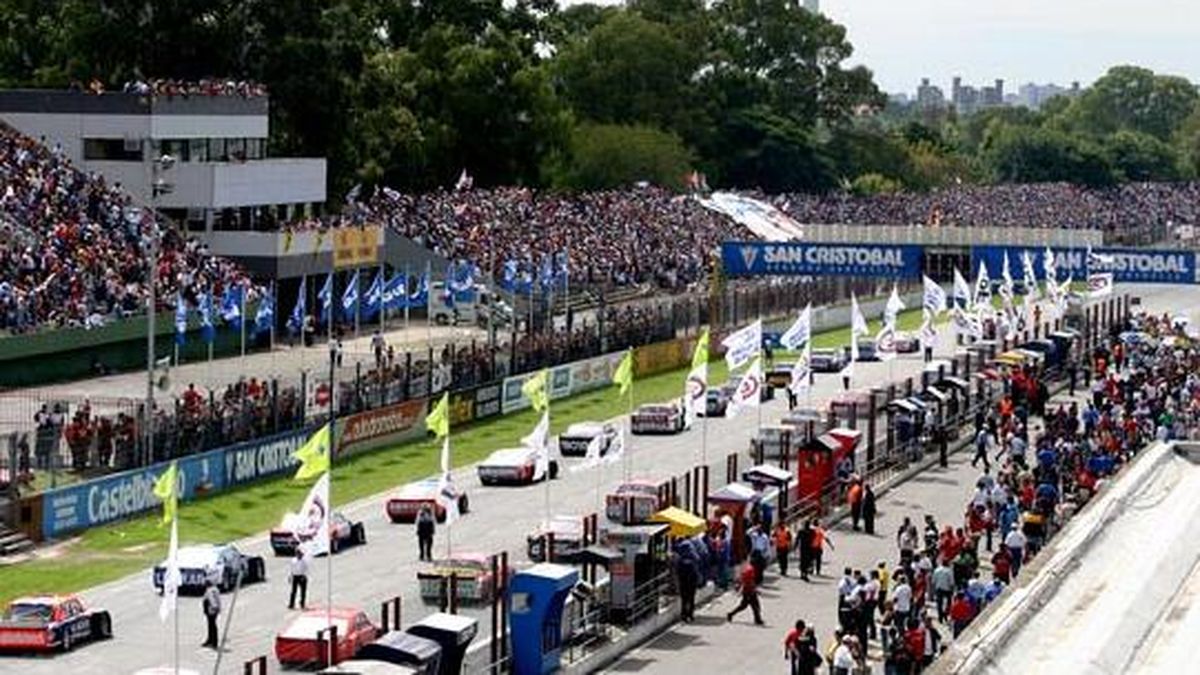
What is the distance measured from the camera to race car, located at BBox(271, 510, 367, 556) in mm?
46781

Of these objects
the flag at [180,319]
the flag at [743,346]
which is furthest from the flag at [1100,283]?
the flag at [743,346]

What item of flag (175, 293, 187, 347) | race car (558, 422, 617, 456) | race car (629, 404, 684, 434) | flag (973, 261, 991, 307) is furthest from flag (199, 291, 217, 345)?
flag (973, 261, 991, 307)

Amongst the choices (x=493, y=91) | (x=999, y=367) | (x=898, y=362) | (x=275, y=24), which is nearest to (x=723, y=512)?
(x=999, y=367)

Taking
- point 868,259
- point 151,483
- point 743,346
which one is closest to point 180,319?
point 151,483

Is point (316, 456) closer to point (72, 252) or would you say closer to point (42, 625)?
point (42, 625)

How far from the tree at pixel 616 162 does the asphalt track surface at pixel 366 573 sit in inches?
2887

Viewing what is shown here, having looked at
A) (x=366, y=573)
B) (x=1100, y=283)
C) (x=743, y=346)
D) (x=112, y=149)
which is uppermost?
(x=112, y=149)

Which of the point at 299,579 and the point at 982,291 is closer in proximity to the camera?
the point at 299,579

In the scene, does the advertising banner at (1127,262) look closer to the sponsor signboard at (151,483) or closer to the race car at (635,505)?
the sponsor signboard at (151,483)

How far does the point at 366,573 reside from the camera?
45.9m

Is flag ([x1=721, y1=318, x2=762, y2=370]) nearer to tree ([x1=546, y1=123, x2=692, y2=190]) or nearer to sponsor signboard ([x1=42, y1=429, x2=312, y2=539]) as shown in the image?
sponsor signboard ([x1=42, y1=429, x2=312, y2=539])

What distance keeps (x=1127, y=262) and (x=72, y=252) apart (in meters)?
47.2

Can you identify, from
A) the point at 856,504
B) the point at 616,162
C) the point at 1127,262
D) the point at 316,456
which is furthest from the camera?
the point at 616,162

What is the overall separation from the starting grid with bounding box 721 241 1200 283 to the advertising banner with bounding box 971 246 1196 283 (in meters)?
0.04
